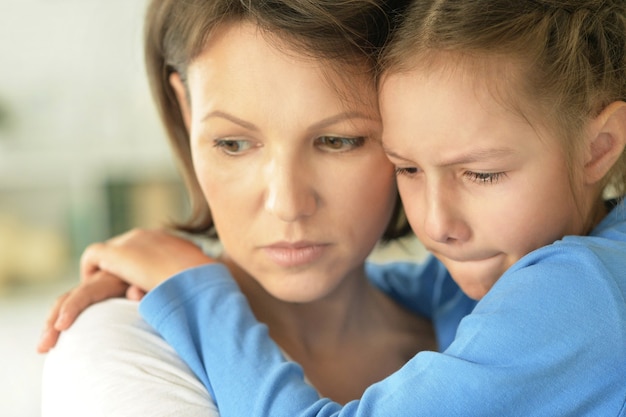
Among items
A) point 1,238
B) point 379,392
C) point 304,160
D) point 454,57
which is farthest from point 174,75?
point 1,238

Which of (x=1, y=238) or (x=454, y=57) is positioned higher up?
(x=454, y=57)

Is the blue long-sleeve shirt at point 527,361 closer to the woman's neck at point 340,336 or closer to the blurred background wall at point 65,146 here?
the woman's neck at point 340,336

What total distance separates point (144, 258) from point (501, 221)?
586 mm

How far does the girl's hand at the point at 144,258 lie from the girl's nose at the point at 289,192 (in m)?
0.21

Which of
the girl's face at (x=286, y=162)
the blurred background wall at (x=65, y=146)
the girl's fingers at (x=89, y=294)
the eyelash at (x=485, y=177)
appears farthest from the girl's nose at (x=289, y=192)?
the blurred background wall at (x=65, y=146)

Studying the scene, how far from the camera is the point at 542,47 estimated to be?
1.03 metres

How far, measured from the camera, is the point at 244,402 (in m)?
1.01

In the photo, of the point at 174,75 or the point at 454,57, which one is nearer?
the point at 454,57

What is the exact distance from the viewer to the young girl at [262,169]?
107 cm

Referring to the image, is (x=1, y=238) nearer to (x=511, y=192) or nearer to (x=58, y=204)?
(x=58, y=204)

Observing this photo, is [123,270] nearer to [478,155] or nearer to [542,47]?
[478,155]

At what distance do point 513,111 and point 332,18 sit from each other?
0.95 feet

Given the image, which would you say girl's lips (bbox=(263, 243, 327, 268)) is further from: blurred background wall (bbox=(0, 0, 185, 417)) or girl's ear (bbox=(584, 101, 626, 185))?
blurred background wall (bbox=(0, 0, 185, 417))

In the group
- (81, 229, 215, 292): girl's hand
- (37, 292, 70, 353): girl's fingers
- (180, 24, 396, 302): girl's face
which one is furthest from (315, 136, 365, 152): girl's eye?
(37, 292, 70, 353): girl's fingers
